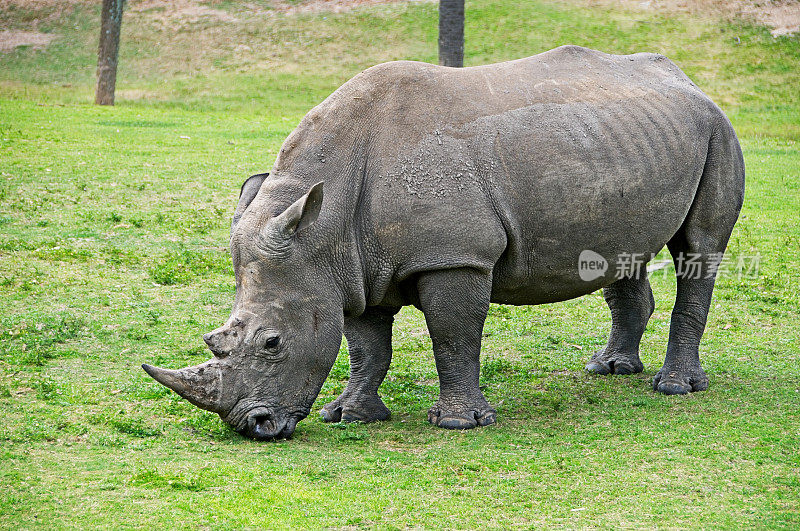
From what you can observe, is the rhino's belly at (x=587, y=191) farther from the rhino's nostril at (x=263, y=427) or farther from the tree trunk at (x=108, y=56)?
the tree trunk at (x=108, y=56)

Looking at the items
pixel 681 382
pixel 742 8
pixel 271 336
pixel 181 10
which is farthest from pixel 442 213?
pixel 181 10

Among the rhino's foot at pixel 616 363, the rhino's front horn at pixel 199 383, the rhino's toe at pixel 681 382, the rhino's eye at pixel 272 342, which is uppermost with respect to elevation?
the rhino's eye at pixel 272 342

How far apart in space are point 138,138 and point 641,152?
12200 millimetres

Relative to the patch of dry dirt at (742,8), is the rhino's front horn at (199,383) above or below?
above

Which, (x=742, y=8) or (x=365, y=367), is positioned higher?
(x=365, y=367)

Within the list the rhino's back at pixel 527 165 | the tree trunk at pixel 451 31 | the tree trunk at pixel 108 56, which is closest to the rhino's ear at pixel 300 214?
the rhino's back at pixel 527 165

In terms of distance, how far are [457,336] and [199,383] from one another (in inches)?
66.0

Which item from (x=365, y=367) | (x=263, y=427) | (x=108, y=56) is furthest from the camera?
(x=108, y=56)

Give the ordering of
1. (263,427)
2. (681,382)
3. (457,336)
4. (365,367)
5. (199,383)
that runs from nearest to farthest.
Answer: (199,383) → (263,427) → (457,336) → (365,367) → (681,382)

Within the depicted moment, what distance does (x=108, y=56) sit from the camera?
24.0 metres

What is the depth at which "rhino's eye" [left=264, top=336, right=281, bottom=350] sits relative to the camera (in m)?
5.94

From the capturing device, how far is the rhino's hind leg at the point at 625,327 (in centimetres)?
801

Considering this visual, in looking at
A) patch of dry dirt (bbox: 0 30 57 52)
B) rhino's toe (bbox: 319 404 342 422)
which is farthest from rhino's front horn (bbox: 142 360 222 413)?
patch of dry dirt (bbox: 0 30 57 52)

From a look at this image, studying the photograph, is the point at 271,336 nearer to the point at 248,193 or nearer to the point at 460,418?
the point at 248,193
